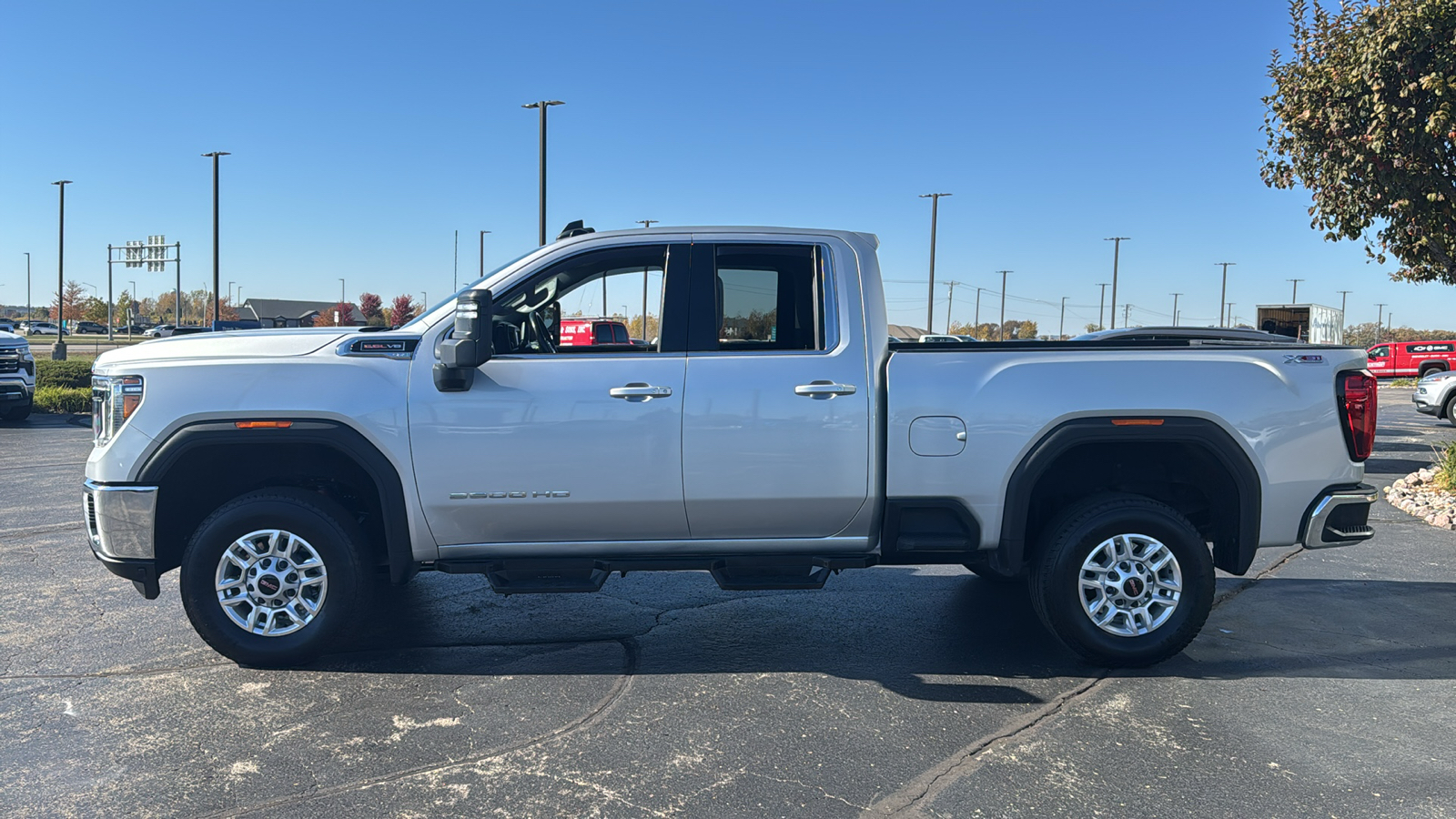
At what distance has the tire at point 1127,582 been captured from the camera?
489 cm

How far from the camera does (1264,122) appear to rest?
35.9 feet

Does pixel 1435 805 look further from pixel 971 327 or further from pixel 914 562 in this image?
pixel 971 327

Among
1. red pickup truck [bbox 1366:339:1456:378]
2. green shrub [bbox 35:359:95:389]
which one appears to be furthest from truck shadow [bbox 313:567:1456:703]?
red pickup truck [bbox 1366:339:1456:378]

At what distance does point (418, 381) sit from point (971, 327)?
8811cm

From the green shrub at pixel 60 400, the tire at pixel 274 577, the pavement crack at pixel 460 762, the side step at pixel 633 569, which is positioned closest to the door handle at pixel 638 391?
the side step at pixel 633 569

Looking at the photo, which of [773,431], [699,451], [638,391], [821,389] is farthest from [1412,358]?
[638,391]

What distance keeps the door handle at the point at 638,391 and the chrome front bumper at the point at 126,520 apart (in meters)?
2.23

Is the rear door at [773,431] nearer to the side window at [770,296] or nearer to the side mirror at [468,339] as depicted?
the side window at [770,296]

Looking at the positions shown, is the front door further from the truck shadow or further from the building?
the building

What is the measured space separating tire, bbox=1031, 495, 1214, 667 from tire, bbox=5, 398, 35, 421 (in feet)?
58.0

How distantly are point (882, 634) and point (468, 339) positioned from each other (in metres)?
2.75

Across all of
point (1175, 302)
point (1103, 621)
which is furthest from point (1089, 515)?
point (1175, 302)

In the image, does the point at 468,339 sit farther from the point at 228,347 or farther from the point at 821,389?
the point at 821,389

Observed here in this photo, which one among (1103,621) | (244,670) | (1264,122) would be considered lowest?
(244,670)
